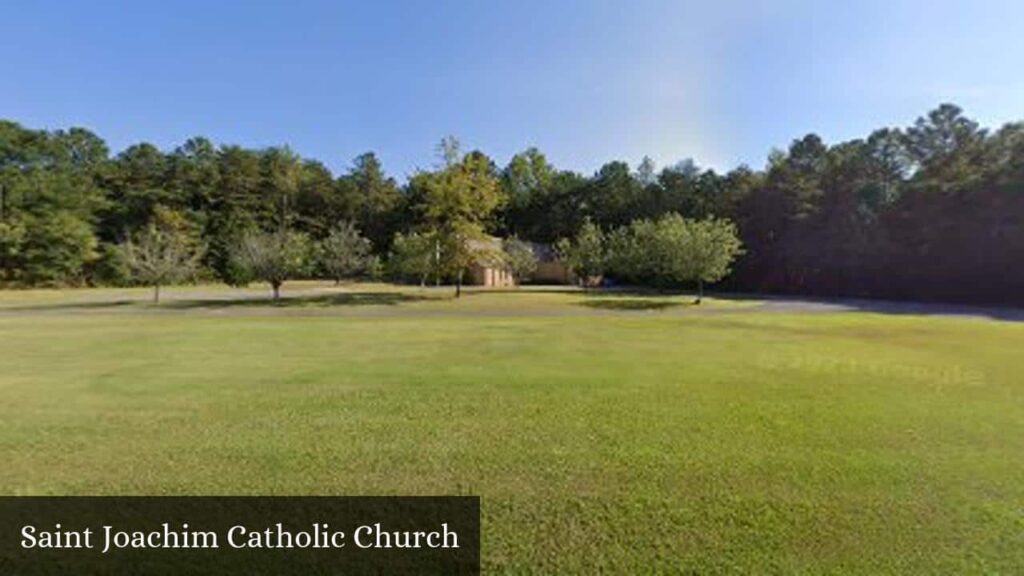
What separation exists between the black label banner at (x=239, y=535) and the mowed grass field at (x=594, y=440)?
26 centimetres

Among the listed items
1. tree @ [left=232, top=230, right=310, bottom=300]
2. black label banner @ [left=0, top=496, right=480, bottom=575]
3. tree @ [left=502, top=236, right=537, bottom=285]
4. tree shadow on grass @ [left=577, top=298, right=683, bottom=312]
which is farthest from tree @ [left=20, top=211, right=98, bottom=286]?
black label banner @ [left=0, top=496, right=480, bottom=575]

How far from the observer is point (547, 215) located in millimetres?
81125

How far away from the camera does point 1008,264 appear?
4288 centimetres

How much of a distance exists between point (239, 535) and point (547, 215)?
253 ft

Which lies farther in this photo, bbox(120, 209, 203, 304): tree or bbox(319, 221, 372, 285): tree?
bbox(319, 221, 372, 285): tree

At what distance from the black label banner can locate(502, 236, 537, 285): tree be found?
1924 inches

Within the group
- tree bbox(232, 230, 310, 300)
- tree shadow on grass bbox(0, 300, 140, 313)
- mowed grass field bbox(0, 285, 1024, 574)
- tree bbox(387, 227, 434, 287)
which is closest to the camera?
mowed grass field bbox(0, 285, 1024, 574)

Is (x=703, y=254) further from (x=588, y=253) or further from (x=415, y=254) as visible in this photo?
(x=588, y=253)

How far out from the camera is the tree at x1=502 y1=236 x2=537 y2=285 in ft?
189

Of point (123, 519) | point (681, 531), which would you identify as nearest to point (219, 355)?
point (123, 519)

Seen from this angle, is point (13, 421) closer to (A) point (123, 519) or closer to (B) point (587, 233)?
(A) point (123, 519)

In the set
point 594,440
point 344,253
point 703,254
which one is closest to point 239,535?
point 594,440

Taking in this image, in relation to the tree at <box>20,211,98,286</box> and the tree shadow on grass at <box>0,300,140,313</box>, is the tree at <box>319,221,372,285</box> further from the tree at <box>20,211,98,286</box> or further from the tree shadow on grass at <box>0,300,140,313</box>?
the tree at <box>20,211,98,286</box>

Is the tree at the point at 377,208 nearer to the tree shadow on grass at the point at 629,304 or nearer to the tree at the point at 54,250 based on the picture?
the tree at the point at 54,250
